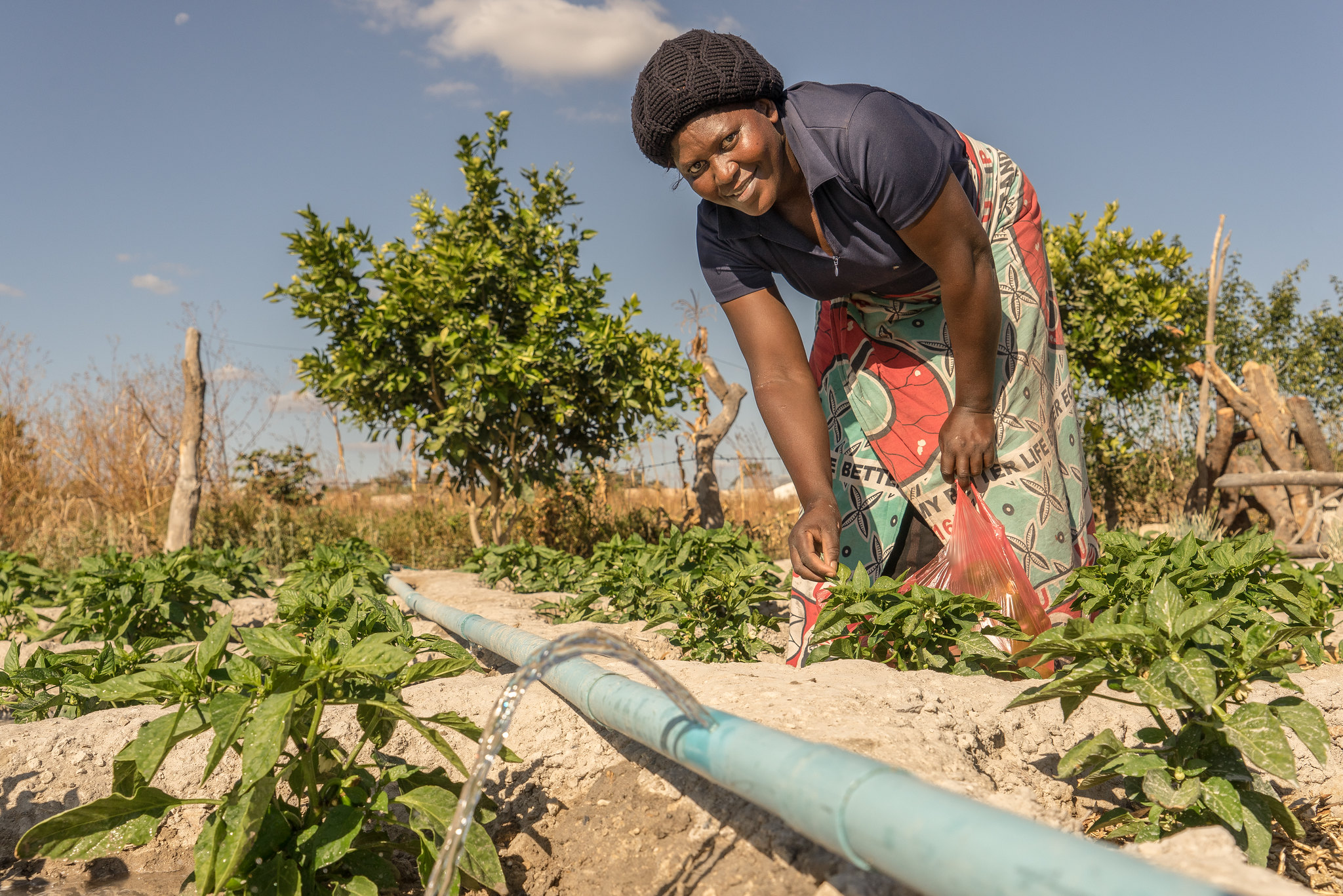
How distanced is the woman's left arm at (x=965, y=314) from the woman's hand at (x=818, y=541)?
39 cm

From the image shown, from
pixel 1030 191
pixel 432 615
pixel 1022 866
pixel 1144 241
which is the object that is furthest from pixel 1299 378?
pixel 1022 866

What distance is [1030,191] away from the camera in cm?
272

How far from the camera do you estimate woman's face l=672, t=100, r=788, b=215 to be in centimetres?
215

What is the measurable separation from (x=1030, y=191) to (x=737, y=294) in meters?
1.02

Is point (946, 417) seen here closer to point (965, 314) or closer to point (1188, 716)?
point (965, 314)

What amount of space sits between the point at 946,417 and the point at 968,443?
0.16 m

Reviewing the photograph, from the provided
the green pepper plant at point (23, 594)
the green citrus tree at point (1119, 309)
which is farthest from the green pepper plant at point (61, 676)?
the green citrus tree at point (1119, 309)

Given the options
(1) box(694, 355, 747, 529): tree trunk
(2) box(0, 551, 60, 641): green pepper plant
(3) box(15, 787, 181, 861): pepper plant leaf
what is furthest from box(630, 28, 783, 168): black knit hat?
(1) box(694, 355, 747, 529): tree trunk

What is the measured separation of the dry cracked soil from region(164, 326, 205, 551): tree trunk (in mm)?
5471

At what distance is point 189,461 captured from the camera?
681cm

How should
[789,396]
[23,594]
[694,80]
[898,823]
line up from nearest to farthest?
[898,823] < [694,80] < [789,396] < [23,594]

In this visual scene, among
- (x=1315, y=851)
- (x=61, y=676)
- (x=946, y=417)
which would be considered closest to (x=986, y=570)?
(x=946, y=417)

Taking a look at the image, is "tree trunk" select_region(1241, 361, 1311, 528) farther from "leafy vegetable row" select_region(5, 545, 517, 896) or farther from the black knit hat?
"leafy vegetable row" select_region(5, 545, 517, 896)

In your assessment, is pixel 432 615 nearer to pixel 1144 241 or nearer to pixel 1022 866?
pixel 1022 866
